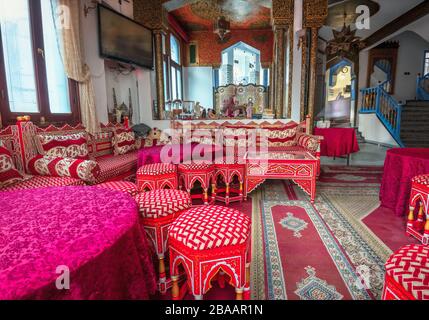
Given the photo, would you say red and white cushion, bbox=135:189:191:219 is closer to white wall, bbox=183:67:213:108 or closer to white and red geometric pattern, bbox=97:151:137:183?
white and red geometric pattern, bbox=97:151:137:183

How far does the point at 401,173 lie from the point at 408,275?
2123 millimetres

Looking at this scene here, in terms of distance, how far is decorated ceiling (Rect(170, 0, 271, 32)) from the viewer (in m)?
6.92

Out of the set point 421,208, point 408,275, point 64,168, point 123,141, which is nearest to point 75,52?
point 123,141

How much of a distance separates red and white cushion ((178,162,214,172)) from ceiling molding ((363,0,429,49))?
726cm

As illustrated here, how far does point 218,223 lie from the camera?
143cm

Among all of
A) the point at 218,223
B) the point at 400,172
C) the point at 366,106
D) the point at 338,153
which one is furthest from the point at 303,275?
the point at 366,106

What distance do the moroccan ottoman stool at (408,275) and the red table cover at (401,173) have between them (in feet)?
5.83

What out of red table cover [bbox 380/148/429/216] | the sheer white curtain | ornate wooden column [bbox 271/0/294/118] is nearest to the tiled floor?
ornate wooden column [bbox 271/0/294/118]

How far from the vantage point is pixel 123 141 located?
13.4 ft

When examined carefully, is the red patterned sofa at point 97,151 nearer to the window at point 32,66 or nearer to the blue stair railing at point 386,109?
the window at point 32,66

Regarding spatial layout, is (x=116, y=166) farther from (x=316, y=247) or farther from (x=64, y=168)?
(x=316, y=247)

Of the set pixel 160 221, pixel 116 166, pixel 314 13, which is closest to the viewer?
pixel 160 221
